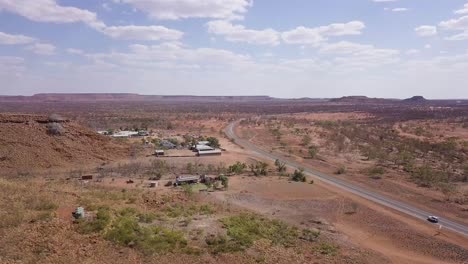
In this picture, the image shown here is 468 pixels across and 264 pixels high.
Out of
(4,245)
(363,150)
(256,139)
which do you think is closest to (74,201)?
(4,245)

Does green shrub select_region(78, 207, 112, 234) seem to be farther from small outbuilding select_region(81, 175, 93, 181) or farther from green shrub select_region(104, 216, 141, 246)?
small outbuilding select_region(81, 175, 93, 181)

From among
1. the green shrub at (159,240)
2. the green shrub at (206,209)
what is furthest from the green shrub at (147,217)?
the green shrub at (206,209)

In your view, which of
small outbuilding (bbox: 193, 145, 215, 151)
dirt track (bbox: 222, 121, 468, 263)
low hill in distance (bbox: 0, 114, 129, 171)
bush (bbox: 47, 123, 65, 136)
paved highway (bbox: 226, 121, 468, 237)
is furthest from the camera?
small outbuilding (bbox: 193, 145, 215, 151)

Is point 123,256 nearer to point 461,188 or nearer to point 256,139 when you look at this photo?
point 461,188

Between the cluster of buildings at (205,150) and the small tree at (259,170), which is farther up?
the cluster of buildings at (205,150)

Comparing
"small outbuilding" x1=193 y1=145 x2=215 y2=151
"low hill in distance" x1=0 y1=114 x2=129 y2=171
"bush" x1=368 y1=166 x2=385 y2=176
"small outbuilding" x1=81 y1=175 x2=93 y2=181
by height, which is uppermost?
"low hill in distance" x1=0 y1=114 x2=129 y2=171

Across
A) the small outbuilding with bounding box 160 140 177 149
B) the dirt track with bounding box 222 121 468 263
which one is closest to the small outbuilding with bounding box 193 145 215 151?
the small outbuilding with bounding box 160 140 177 149

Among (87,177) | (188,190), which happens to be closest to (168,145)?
(87,177)

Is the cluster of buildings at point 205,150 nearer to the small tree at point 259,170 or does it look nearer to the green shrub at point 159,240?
the small tree at point 259,170

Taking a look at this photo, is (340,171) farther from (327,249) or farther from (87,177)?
(87,177)
